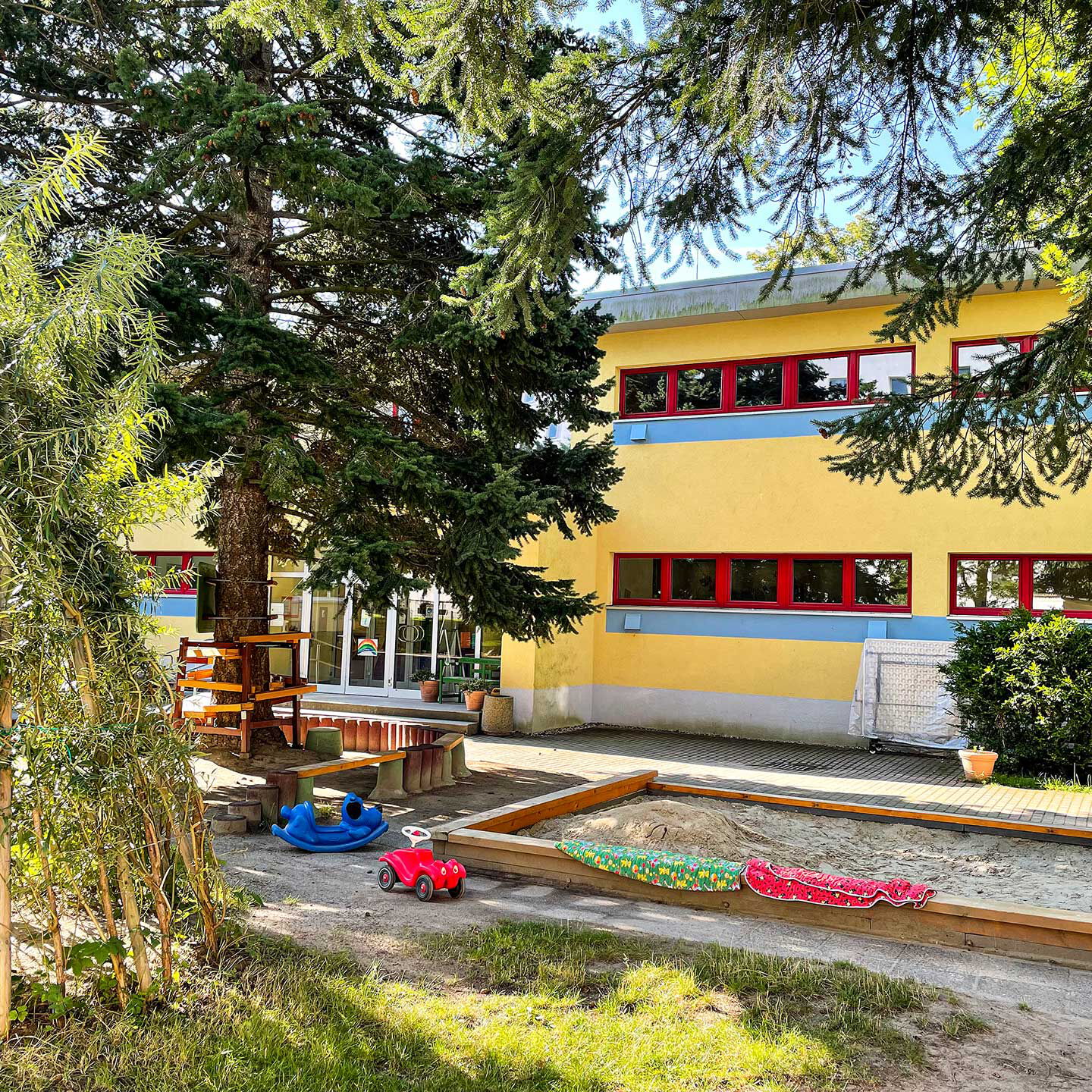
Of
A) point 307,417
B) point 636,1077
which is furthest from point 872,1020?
point 307,417

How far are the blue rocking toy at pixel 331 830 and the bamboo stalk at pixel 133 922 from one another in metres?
3.45

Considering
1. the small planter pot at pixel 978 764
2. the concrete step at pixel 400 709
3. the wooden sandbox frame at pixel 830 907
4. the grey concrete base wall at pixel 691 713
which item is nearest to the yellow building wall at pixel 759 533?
the grey concrete base wall at pixel 691 713

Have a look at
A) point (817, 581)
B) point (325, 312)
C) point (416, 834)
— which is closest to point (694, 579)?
point (817, 581)

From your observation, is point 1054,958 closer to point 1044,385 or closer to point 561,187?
point 1044,385

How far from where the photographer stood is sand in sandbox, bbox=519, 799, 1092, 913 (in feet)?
21.5

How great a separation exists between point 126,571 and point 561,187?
2.98m

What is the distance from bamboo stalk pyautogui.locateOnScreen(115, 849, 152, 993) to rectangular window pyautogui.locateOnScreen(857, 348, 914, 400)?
13878 mm

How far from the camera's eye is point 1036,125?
5500 mm

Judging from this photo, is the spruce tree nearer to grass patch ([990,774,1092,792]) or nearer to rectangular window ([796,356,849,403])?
grass patch ([990,774,1092,792])

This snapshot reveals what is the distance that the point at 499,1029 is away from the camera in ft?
12.8

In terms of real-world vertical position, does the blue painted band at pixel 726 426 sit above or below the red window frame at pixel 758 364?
below

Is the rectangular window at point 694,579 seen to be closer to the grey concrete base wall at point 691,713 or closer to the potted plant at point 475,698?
the grey concrete base wall at point 691,713

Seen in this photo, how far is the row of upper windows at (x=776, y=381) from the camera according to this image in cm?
1543

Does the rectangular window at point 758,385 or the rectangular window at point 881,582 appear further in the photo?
the rectangular window at point 758,385
